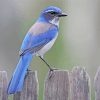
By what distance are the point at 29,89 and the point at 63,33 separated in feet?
20.7

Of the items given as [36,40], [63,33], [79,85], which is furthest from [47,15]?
[63,33]

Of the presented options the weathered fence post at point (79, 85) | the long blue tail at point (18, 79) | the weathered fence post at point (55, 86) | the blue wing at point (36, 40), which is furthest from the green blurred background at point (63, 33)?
the weathered fence post at point (79, 85)

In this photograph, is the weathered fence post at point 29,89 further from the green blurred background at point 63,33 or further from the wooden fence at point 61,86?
the green blurred background at point 63,33

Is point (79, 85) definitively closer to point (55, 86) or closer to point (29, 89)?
point (55, 86)

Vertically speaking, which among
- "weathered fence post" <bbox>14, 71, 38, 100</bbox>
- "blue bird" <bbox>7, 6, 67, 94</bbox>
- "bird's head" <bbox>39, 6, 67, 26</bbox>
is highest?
"bird's head" <bbox>39, 6, 67, 26</bbox>

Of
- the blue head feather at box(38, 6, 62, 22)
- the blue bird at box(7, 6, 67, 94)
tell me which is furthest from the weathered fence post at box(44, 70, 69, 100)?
the blue head feather at box(38, 6, 62, 22)

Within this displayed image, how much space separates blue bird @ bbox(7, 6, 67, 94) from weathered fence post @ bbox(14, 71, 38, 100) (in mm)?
72

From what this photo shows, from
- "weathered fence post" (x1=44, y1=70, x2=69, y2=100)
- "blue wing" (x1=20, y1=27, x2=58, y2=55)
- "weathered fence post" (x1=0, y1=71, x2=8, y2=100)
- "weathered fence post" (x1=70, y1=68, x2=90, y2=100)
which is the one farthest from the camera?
"blue wing" (x1=20, y1=27, x2=58, y2=55)

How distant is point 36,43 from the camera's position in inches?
355

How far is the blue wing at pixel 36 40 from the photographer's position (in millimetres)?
8750

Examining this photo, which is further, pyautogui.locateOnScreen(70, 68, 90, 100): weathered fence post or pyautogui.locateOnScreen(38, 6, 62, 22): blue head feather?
pyautogui.locateOnScreen(38, 6, 62, 22): blue head feather

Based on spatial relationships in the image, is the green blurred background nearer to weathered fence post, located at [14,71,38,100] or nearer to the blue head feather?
the blue head feather

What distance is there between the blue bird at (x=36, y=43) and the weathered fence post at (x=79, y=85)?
434 millimetres

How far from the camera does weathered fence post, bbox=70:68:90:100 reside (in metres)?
7.97
